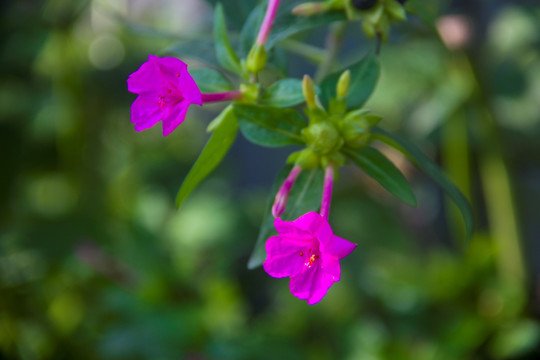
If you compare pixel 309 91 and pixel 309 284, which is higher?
pixel 309 91

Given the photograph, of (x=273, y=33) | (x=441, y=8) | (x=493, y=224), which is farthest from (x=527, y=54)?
(x=273, y=33)

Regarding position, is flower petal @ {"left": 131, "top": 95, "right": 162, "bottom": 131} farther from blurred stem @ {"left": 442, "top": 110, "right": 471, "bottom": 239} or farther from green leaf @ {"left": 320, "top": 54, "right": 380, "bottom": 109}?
blurred stem @ {"left": 442, "top": 110, "right": 471, "bottom": 239}

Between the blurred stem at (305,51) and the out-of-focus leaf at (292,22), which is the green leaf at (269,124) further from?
the blurred stem at (305,51)

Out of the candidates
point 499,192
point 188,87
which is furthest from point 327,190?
point 499,192

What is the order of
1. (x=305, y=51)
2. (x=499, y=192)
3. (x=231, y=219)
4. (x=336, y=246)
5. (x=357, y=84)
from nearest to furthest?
(x=336, y=246) < (x=357, y=84) < (x=305, y=51) < (x=499, y=192) < (x=231, y=219)

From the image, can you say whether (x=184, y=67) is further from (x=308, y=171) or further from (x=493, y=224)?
(x=493, y=224)

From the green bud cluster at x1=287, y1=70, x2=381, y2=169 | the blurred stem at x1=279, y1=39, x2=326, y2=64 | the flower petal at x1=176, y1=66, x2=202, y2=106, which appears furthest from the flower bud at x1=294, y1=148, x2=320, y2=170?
the blurred stem at x1=279, y1=39, x2=326, y2=64

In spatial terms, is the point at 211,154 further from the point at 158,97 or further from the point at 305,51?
the point at 305,51
